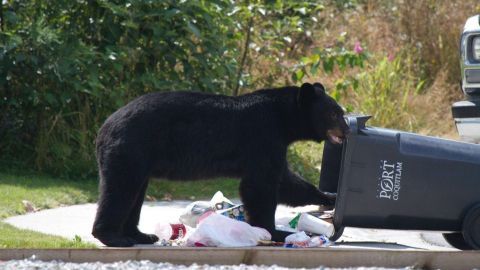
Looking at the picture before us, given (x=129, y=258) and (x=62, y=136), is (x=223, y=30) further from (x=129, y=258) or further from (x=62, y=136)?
(x=129, y=258)

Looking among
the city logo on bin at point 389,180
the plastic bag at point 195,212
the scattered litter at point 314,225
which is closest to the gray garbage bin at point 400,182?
the city logo on bin at point 389,180

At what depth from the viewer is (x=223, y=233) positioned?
6328 mm

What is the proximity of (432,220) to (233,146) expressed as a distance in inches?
60.2

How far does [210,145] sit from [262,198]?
0.54 meters

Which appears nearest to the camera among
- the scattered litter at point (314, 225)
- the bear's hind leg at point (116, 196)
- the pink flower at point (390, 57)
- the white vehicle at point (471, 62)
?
the bear's hind leg at point (116, 196)

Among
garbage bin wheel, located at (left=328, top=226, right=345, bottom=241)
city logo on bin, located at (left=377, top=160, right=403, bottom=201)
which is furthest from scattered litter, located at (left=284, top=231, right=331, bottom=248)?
city logo on bin, located at (left=377, top=160, right=403, bottom=201)

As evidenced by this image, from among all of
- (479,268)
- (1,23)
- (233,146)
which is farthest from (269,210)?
(1,23)

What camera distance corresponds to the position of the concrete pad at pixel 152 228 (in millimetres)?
6941

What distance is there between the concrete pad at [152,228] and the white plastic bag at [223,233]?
0.70m

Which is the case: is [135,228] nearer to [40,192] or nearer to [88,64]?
[40,192]

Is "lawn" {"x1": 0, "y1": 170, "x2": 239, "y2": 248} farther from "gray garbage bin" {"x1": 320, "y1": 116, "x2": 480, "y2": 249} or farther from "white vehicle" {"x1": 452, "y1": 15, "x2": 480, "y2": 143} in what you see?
"white vehicle" {"x1": 452, "y1": 15, "x2": 480, "y2": 143}

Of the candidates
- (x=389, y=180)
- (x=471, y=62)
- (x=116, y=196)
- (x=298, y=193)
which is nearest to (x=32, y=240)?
(x=116, y=196)

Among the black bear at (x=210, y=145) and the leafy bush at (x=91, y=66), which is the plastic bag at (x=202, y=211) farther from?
the leafy bush at (x=91, y=66)

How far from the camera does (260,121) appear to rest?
21.9 ft
